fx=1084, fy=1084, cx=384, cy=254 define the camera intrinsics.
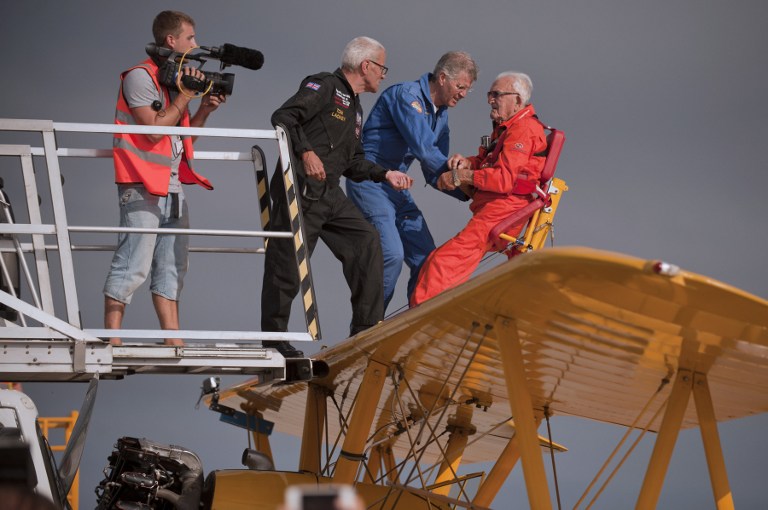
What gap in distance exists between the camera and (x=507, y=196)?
386 inches

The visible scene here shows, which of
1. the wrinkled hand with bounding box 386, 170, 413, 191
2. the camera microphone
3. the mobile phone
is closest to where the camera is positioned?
the mobile phone

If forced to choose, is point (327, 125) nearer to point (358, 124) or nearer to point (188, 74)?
point (358, 124)

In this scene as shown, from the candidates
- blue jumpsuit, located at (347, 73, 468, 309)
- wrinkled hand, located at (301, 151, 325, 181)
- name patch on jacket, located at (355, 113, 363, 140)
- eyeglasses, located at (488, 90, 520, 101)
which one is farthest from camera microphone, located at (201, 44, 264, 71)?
eyeglasses, located at (488, 90, 520, 101)

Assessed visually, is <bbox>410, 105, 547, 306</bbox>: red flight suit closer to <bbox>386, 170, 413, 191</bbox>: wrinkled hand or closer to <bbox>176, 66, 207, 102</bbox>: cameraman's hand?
<bbox>386, 170, 413, 191</bbox>: wrinkled hand

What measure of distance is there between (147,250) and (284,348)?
124 centimetres

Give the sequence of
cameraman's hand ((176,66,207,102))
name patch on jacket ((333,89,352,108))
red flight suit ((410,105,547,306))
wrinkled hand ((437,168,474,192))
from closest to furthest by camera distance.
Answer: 1. cameraman's hand ((176,66,207,102))
2. name patch on jacket ((333,89,352,108))
3. red flight suit ((410,105,547,306))
4. wrinkled hand ((437,168,474,192))

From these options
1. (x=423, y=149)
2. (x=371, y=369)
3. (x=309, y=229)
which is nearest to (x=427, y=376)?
(x=371, y=369)

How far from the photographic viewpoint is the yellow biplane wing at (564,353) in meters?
5.43

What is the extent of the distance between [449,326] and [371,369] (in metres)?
1.15

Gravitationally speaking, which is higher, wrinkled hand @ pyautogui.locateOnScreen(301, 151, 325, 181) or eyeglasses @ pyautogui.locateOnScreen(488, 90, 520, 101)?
eyeglasses @ pyautogui.locateOnScreen(488, 90, 520, 101)

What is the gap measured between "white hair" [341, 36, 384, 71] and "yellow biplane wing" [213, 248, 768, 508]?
2.64 meters

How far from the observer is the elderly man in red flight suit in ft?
31.6

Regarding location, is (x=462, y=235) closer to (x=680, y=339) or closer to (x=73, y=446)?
(x=680, y=339)

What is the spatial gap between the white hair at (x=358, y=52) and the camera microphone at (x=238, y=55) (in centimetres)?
139
